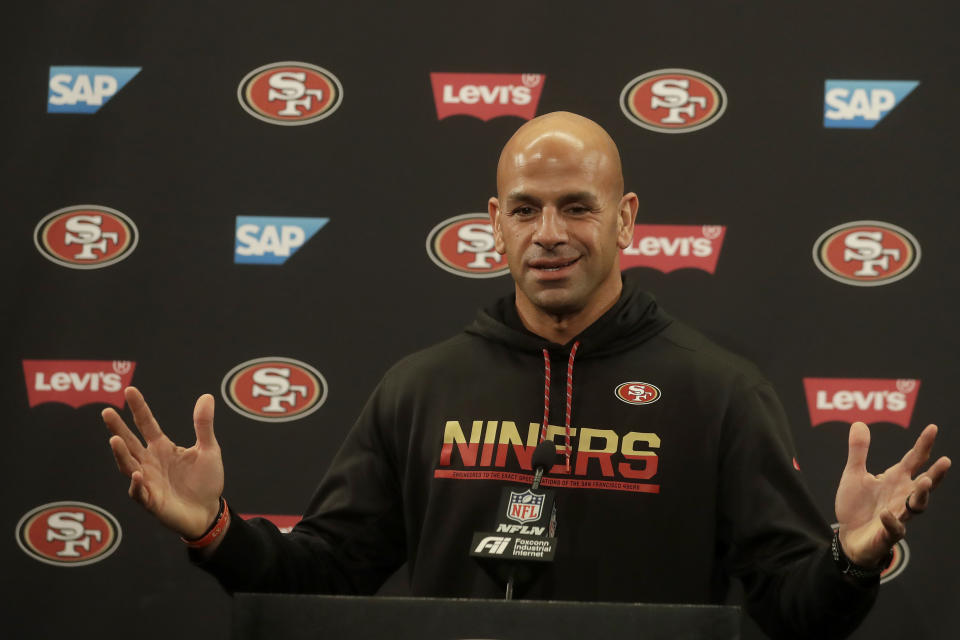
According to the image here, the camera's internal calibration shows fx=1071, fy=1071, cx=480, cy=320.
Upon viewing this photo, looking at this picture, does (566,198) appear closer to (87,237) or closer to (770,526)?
(770,526)

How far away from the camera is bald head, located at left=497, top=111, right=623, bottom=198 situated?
1939 mm

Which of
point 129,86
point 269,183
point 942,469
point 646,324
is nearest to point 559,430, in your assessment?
point 646,324

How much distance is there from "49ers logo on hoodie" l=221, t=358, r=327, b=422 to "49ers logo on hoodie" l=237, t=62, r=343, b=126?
0.60 meters

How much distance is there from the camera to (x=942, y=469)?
1.38m

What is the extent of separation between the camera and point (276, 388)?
8.39 feet

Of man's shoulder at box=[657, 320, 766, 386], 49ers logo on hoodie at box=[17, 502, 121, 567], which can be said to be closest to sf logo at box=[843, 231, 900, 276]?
man's shoulder at box=[657, 320, 766, 386]

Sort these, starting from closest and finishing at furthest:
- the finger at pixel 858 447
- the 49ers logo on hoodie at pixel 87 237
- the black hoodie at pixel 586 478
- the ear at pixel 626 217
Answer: the finger at pixel 858 447 → the black hoodie at pixel 586 478 → the ear at pixel 626 217 → the 49ers logo on hoodie at pixel 87 237

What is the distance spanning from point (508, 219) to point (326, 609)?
3.07 feet

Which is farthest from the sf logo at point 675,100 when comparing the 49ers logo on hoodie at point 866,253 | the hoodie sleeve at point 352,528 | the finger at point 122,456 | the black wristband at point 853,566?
the finger at point 122,456

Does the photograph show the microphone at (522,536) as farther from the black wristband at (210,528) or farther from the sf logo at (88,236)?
the sf logo at (88,236)

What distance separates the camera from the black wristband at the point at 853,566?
146 cm

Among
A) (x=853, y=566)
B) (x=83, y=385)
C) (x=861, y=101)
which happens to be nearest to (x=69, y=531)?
(x=83, y=385)

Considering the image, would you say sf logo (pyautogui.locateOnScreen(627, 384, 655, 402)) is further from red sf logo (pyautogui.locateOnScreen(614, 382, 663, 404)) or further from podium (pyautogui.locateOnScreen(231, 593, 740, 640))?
podium (pyautogui.locateOnScreen(231, 593, 740, 640))

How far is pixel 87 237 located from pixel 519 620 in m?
1.85
